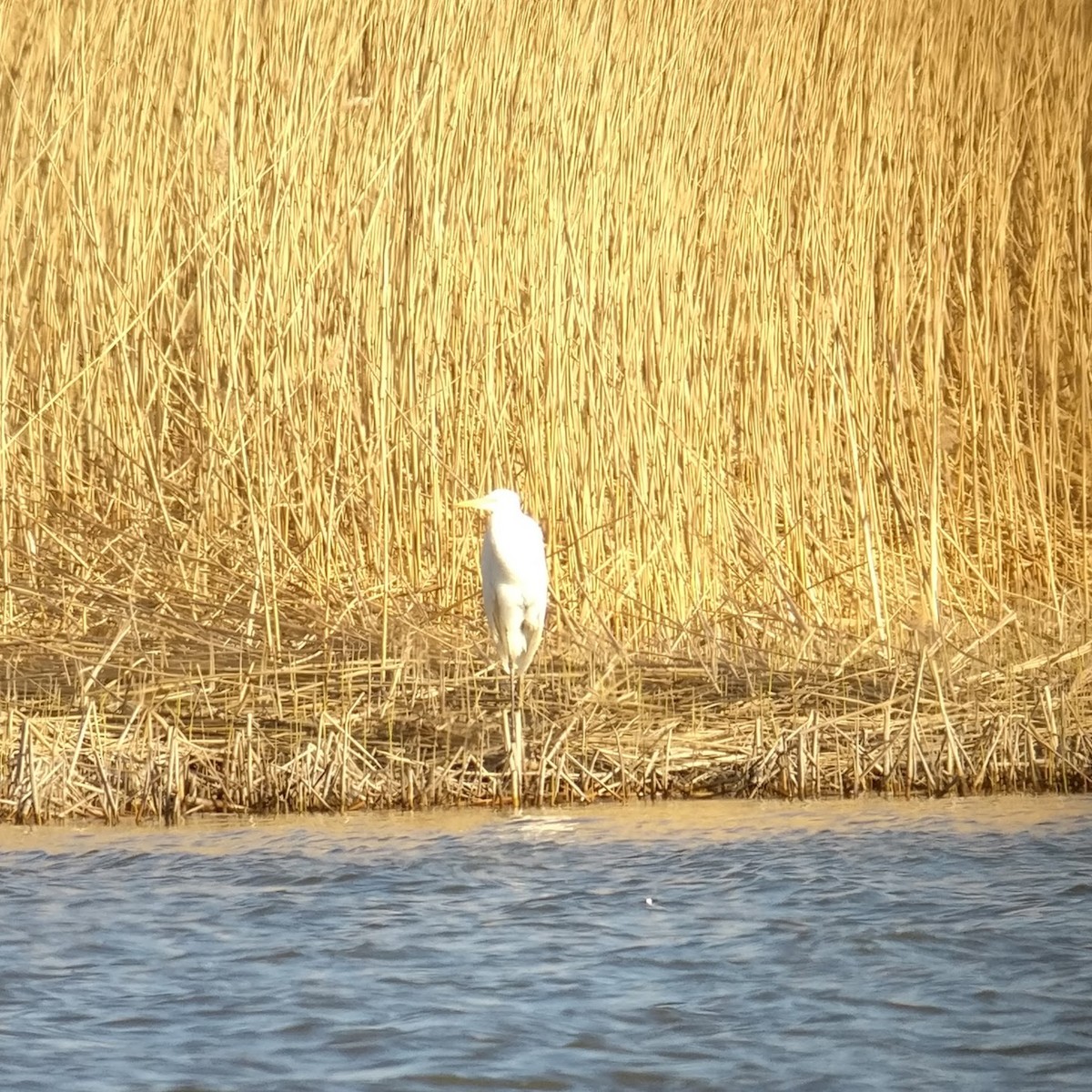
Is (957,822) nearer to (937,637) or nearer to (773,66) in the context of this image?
(937,637)

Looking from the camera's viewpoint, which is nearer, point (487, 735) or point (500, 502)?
point (487, 735)

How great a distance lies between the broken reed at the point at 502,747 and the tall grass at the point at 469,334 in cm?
49

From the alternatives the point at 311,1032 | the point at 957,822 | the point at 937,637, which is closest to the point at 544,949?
the point at 311,1032

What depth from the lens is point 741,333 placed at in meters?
6.62

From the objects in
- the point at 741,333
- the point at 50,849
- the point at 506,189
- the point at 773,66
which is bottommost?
the point at 50,849

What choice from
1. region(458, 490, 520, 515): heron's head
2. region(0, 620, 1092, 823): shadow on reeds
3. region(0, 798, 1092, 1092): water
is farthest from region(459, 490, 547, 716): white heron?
region(0, 798, 1092, 1092): water

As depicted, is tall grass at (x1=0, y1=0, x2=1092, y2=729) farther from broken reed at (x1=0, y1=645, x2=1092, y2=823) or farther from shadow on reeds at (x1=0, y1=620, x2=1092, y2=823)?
broken reed at (x1=0, y1=645, x2=1092, y2=823)

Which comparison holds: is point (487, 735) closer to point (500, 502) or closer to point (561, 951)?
point (500, 502)

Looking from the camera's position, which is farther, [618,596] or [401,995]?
[618,596]

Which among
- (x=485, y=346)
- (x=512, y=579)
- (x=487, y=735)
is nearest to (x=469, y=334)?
(x=485, y=346)

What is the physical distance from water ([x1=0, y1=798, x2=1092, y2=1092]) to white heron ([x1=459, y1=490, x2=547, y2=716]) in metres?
0.72

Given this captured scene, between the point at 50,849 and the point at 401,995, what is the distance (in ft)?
4.75

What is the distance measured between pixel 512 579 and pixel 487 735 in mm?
453

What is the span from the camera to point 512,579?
219 inches
